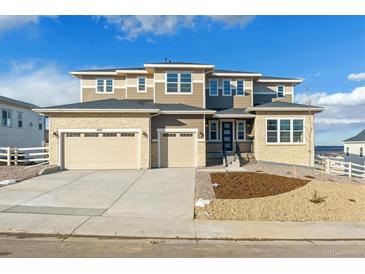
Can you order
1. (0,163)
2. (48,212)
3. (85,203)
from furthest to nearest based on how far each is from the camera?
1. (0,163)
2. (85,203)
3. (48,212)

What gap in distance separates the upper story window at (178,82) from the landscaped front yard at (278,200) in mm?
10395

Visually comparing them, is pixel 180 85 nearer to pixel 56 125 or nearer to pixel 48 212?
pixel 56 125

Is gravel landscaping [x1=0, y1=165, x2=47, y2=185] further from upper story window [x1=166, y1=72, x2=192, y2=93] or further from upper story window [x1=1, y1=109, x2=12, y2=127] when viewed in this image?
upper story window [x1=166, y1=72, x2=192, y2=93]

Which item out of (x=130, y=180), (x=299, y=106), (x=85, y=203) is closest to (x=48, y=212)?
(x=85, y=203)

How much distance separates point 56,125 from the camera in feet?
59.7

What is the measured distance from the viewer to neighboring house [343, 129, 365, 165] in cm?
3519

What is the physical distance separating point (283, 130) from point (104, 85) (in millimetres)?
15927

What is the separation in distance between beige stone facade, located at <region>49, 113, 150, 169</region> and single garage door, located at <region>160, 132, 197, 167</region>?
1.44m

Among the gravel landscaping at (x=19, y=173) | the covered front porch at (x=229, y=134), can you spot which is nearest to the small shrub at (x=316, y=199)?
the covered front porch at (x=229, y=134)

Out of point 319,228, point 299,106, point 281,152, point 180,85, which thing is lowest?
point 319,228

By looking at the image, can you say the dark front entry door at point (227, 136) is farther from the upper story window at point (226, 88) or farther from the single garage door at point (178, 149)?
the single garage door at point (178, 149)

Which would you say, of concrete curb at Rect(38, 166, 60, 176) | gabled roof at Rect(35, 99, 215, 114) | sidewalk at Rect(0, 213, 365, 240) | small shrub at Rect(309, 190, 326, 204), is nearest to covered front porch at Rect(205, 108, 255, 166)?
gabled roof at Rect(35, 99, 215, 114)

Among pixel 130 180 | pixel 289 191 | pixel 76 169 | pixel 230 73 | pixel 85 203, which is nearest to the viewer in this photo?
pixel 85 203

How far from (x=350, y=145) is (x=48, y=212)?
128 ft
